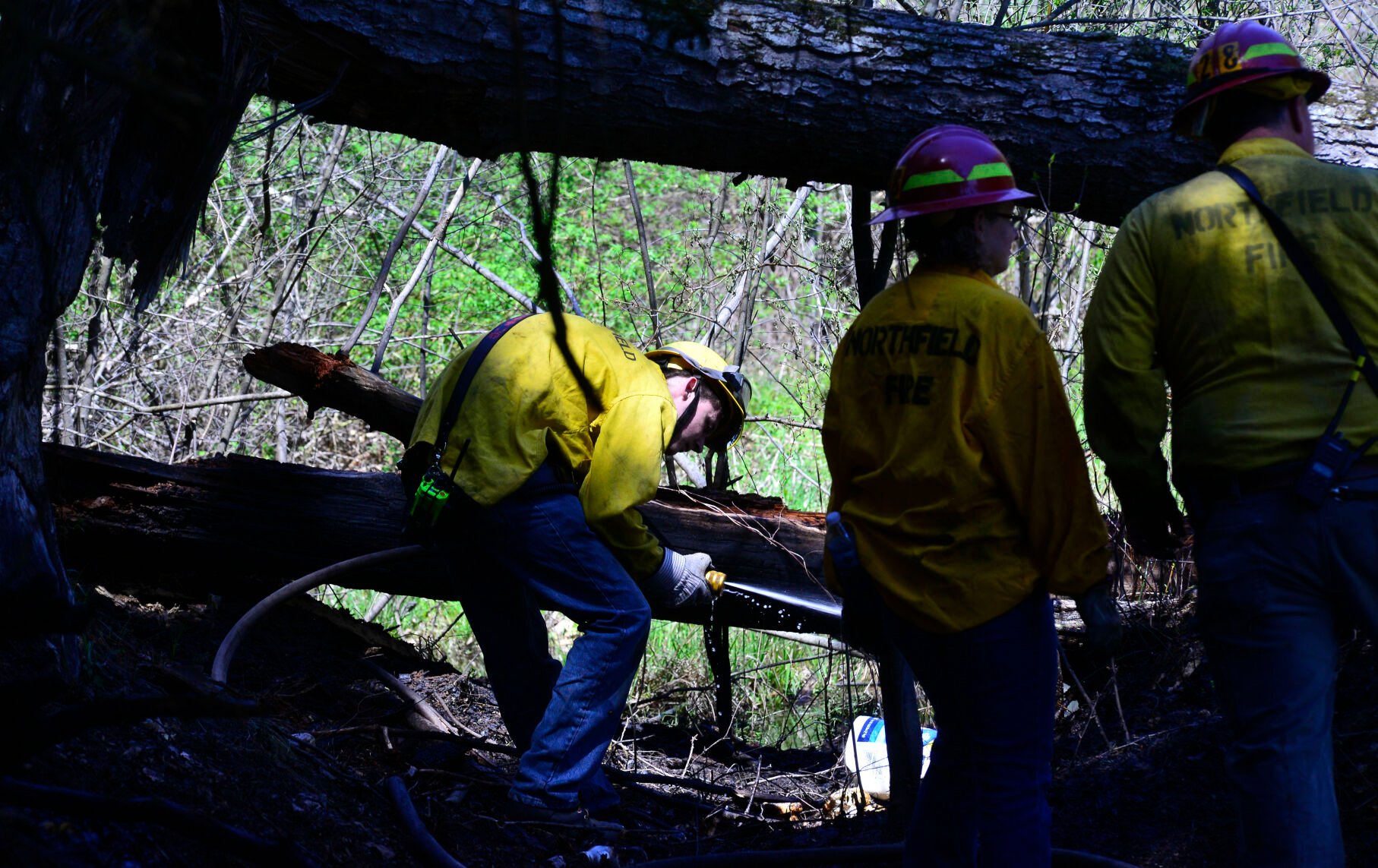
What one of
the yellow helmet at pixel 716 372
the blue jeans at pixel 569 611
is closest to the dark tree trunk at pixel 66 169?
the blue jeans at pixel 569 611

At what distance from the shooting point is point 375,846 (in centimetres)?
297

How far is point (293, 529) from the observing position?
473 centimetres

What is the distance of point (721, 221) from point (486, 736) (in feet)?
10.9

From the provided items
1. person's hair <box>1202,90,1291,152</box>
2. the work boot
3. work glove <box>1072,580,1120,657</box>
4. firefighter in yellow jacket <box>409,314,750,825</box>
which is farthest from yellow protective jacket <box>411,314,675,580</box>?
person's hair <box>1202,90,1291,152</box>

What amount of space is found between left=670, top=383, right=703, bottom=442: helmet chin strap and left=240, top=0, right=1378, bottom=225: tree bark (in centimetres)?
86

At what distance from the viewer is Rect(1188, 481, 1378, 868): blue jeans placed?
2.20 meters

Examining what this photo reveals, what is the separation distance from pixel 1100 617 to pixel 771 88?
71.9 inches

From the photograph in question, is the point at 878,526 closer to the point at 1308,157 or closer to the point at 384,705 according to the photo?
the point at 1308,157

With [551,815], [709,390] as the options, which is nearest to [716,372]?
[709,390]

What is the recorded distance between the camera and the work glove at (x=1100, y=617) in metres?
2.40

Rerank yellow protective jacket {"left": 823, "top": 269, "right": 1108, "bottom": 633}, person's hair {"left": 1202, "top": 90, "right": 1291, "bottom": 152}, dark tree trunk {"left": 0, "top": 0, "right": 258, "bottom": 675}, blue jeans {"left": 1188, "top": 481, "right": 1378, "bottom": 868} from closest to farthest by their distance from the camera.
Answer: blue jeans {"left": 1188, "top": 481, "right": 1378, "bottom": 868} < yellow protective jacket {"left": 823, "top": 269, "right": 1108, "bottom": 633} < person's hair {"left": 1202, "top": 90, "right": 1291, "bottom": 152} < dark tree trunk {"left": 0, "top": 0, "right": 258, "bottom": 675}

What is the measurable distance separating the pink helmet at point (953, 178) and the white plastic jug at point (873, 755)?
2442 mm

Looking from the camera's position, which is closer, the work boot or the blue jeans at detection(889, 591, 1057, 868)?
the blue jeans at detection(889, 591, 1057, 868)

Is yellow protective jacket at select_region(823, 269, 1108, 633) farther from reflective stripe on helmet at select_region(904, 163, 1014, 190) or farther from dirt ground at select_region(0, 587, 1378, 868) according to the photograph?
dirt ground at select_region(0, 587, 1378, 868)
